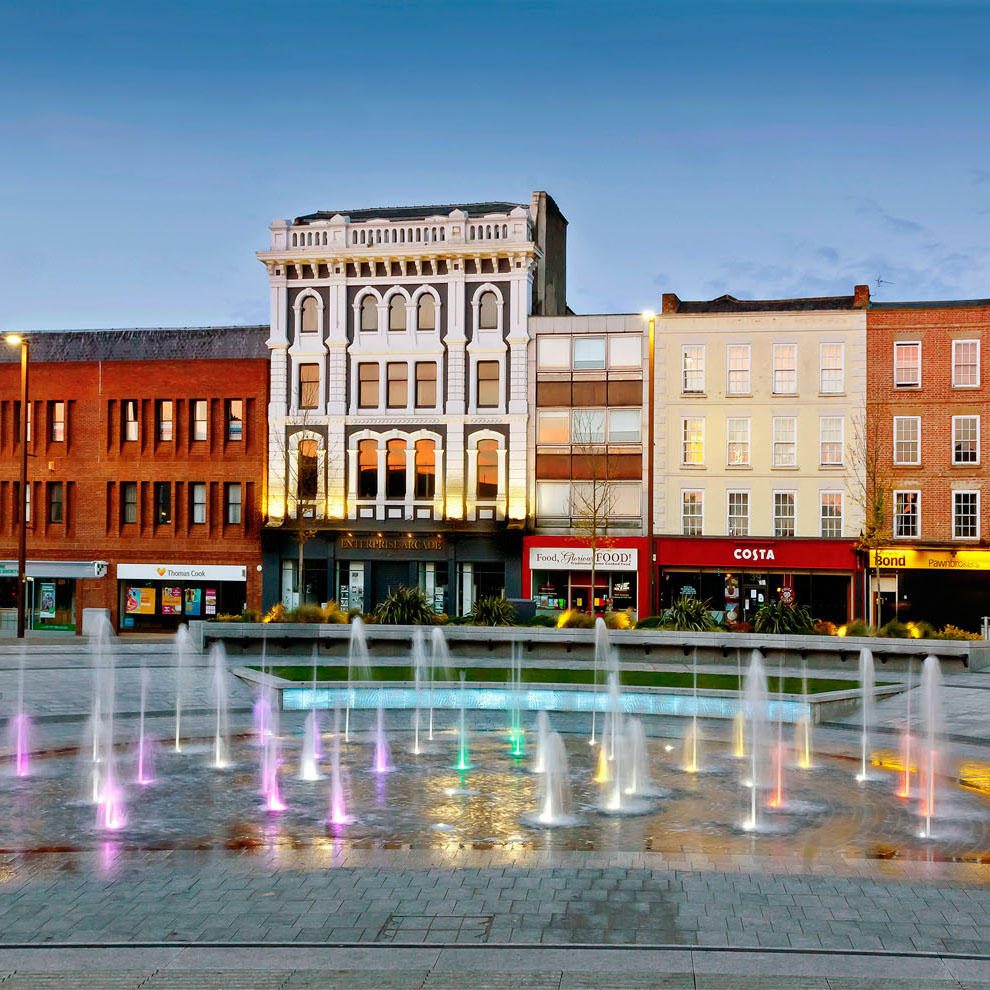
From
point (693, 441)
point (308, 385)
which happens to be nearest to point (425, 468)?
point (308, 385)

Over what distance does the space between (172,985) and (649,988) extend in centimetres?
367

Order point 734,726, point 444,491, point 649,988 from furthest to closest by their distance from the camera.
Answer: point 444,491, point 734,726, point 649,988

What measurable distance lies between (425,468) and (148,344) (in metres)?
15.2

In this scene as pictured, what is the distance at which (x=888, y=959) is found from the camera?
8.88m

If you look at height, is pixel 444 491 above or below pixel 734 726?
above

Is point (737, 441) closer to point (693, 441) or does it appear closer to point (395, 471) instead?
point (693, 441)

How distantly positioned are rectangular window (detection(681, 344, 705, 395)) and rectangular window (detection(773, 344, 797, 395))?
295cm

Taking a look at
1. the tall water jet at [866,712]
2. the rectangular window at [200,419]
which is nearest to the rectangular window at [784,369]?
the tall water jet at [866,712]

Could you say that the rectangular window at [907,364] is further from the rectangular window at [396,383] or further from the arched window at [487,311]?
the rectangular window at [396,383]

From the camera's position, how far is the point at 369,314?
47.7m

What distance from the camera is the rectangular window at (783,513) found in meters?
44.5

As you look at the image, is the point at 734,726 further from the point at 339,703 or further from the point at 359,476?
the point at 359,476

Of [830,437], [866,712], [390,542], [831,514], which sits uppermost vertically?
[830,437]

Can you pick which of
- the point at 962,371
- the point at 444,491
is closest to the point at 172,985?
the point at 444,491
